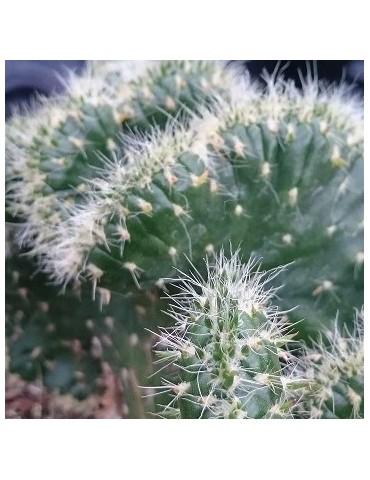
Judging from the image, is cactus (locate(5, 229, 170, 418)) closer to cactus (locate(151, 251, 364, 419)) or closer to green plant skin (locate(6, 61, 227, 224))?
cactus (locate(151, 251, 364, 419))

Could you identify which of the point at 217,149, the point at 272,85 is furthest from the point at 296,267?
the point at 272,85

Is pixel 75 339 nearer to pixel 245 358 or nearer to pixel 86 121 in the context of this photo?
pixel 245 358

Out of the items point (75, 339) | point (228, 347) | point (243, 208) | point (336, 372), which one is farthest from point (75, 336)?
point (336, 372)

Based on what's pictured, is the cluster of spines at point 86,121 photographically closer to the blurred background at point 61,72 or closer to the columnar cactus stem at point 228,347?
the blurred background at point 61,72

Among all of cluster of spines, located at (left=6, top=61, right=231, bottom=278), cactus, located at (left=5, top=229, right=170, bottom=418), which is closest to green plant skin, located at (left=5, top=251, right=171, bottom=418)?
cactus, located at (left=5, top=229, right=170, bottom=418)

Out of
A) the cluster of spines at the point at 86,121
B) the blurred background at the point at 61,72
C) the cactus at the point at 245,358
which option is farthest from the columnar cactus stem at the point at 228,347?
the blurred background at the point at 61,72
